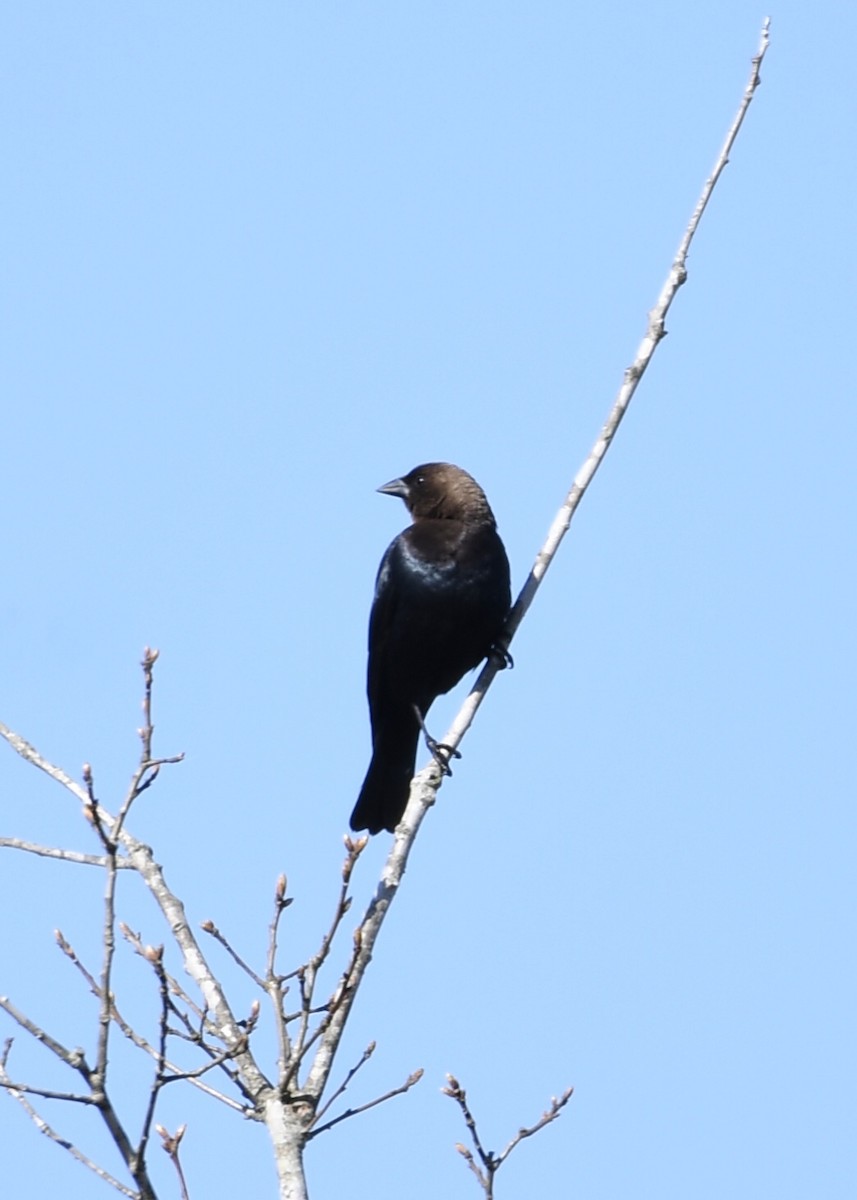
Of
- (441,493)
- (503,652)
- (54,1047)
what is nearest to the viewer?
(54,1047)

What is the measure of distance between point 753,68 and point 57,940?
9.71ft

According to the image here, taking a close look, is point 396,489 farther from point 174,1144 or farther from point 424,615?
point 174,1144

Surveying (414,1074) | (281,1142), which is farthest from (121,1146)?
(414,1074)

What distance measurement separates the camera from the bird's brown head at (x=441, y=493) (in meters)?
6.54

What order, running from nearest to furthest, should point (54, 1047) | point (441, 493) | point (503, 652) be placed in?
point (54, 1047), point (503, 652), point (441, 493)

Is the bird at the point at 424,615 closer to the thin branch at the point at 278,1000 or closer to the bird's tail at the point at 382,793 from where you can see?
the bird's tail at the point at 382,793

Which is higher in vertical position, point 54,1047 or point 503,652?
point 503,652

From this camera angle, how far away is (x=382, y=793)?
679cm

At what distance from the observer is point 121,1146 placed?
2.54 meters

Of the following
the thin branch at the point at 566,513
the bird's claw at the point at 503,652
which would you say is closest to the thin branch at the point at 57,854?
the thin branch at the point at 566,513

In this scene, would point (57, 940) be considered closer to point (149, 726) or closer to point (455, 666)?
point (149, 726)

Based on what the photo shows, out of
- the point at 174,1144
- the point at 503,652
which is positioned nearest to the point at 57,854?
the point at 174,1144

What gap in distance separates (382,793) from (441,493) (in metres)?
1.27

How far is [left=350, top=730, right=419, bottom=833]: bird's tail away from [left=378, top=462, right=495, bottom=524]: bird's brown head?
40.6 inches
